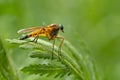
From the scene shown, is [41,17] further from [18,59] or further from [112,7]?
[18,59]

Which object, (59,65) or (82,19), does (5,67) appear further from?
(82,19)

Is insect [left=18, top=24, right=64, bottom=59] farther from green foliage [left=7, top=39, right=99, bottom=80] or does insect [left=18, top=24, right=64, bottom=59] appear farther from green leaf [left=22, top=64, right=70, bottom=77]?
green leaf [left=22, top=64, right=70, bottom=77]

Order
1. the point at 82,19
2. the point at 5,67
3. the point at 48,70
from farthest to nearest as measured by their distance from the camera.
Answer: the point at 82,19
the point at 48,70
the point at 5,67

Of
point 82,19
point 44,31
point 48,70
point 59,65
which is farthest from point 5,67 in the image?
point 82,19

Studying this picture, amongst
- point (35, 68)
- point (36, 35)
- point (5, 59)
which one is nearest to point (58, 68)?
point (35, 68)

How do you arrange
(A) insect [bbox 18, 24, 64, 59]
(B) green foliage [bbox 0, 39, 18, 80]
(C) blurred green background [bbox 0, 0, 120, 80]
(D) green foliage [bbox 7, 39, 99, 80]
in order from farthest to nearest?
(C) blurred green background [bbox 0, 0, 120, 80] < (A) insect [bbox 18, 24, 64, 59] < (D) green foliage [bbox 7, 39, 99, 80] < (B) green foliage [bbox 0, 39, 18, 80]

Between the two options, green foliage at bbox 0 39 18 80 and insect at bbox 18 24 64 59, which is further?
insect at bbox 18 24 64 59

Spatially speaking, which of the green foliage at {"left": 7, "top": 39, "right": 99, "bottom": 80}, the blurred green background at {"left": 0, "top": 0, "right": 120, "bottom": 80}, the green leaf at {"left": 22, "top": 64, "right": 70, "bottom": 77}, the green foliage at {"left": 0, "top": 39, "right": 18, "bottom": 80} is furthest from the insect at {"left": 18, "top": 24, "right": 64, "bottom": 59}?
the blurred green background at {"left": 0, "top": 0, "right": 120, "bottom": 80}
